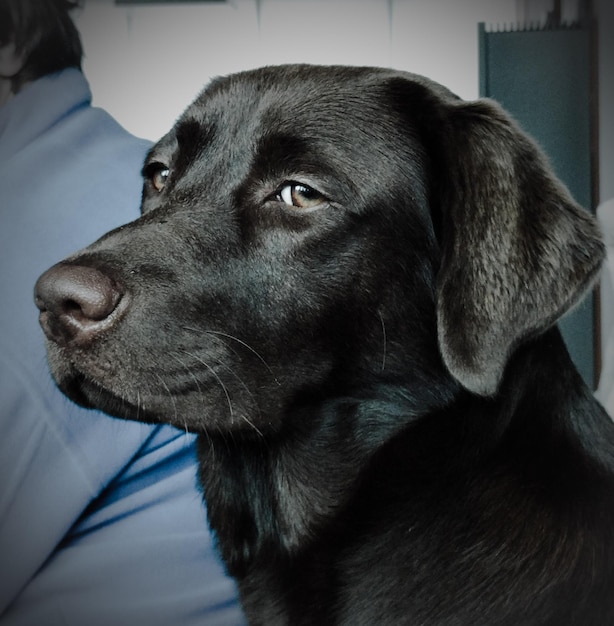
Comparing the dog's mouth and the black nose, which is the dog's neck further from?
the black nose

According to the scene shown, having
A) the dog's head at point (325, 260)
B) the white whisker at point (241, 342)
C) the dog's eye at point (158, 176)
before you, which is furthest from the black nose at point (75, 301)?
the dog's eye at point (158, 176)

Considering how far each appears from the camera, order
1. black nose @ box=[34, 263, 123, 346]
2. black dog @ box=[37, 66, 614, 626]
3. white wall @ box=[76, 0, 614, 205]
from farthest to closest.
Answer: white wall @ box=[76, 0, 614, 205] < black dog @ box=[37, 66, 614, 626] < black nose @ box=[34, 263, 123, 346]

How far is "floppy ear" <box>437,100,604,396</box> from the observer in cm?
86

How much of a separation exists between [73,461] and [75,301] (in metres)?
0.39

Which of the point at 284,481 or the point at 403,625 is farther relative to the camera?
the point at 284,481

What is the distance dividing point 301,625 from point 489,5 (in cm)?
91

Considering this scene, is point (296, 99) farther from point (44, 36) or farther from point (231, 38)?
point (44, 36)

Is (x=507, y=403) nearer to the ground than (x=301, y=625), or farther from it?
farther from it

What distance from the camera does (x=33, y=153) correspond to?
3.70 ft

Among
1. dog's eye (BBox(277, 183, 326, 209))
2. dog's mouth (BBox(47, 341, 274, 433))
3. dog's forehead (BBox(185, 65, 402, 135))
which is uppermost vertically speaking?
dog's forehead (BBox(185, 65, 402, 135))

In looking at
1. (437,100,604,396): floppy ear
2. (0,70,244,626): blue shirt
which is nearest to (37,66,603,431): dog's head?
(437,100,604,396): floppy ear

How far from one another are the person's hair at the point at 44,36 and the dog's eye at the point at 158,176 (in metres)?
0.19

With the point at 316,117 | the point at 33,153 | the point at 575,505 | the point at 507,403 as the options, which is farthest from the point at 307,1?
the point at 575,505

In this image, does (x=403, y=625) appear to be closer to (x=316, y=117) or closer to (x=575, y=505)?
(x=575, y=505)
